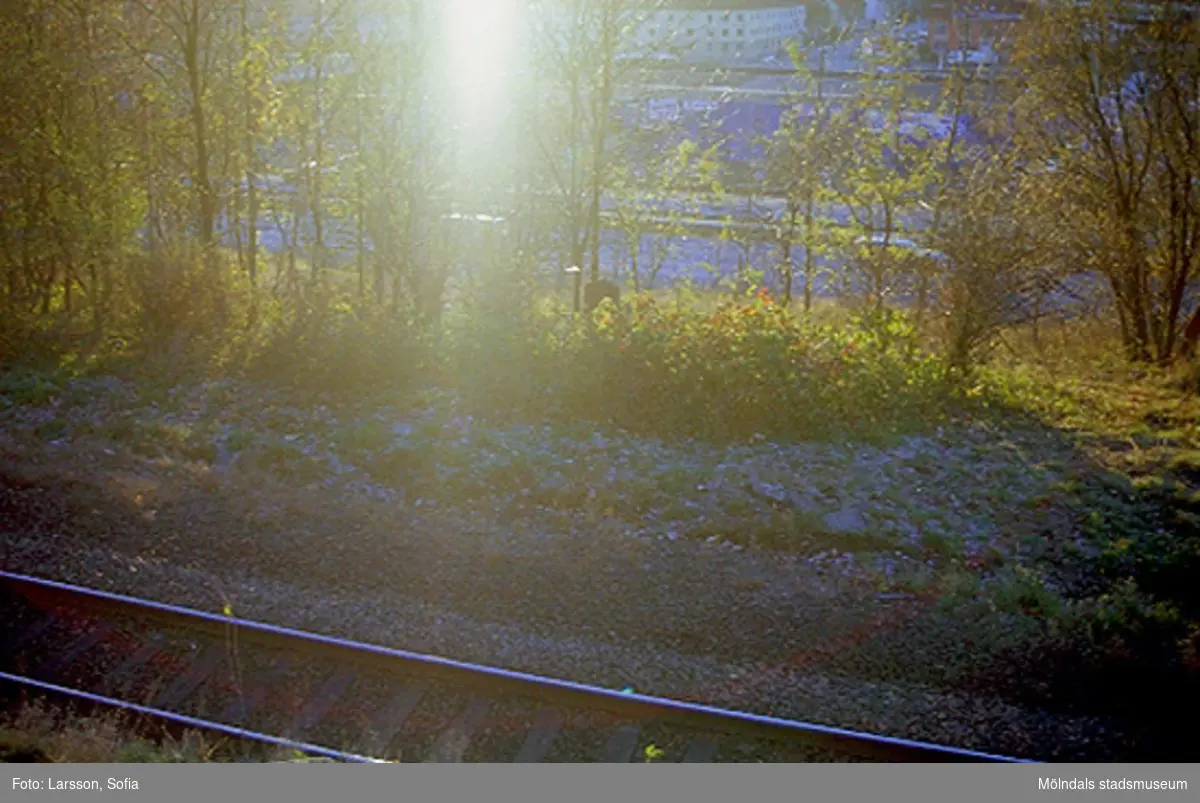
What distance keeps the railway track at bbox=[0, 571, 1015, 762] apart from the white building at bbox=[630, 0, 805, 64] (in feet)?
30.9

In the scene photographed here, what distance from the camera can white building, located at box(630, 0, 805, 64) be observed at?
542 inches

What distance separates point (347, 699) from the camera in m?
6.18

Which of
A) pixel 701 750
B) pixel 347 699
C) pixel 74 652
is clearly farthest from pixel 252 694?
pixel 701 750

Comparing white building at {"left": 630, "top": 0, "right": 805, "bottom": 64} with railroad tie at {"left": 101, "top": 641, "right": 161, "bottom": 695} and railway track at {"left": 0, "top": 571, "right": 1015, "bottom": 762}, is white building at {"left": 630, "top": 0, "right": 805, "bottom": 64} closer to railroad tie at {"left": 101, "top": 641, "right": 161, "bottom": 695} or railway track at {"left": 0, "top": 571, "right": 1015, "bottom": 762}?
railway track at {"left": 0, "top": 571, "right": 1015, "bottom": 762}

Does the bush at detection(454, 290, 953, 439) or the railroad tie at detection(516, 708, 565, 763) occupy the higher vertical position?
the bush at detection(454, 290, 953, 439)

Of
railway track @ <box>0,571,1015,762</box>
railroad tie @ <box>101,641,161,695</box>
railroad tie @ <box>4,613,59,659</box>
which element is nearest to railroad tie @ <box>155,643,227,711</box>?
railway track @ <box>0,571,1015,762</box>

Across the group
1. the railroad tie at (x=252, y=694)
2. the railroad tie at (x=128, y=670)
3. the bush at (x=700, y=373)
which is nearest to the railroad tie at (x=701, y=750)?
the railroad tie at (x=252, y=694)

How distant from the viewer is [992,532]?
8617 millimetres

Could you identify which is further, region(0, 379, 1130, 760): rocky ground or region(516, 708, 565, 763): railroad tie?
region(0, 379, 1130, 760): rocky ground

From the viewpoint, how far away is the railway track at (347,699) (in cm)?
572

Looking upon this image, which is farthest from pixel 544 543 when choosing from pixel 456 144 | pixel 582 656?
pixel 456 144

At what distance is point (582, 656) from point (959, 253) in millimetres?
7565

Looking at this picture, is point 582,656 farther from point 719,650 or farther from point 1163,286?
point 1163,286

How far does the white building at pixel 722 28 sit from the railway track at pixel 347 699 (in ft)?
30.9
